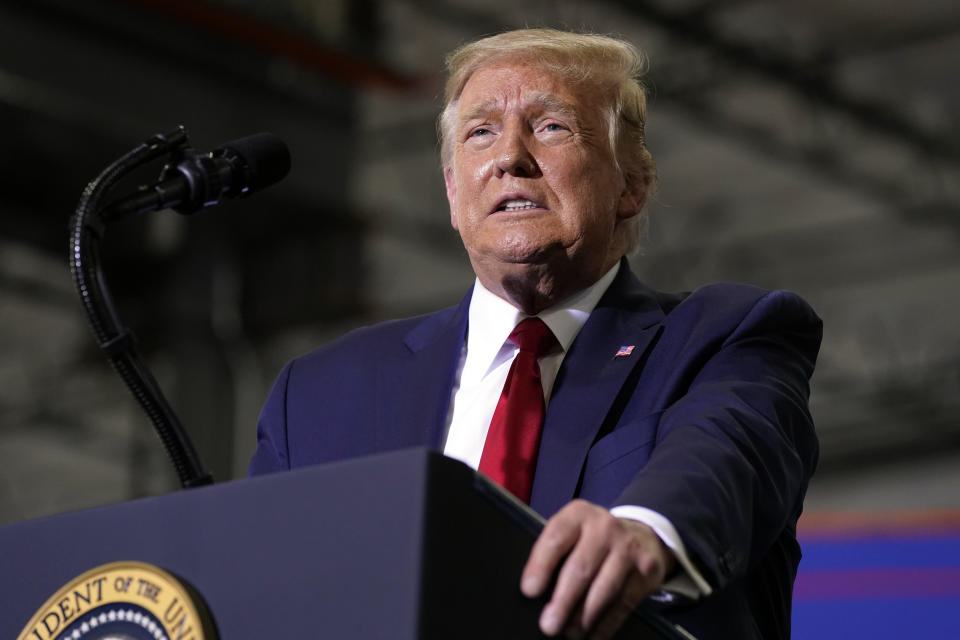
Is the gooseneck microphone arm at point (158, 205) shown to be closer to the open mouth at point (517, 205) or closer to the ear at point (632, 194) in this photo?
the open mouth at point (517, 205)

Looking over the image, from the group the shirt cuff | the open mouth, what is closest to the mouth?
the open mouth

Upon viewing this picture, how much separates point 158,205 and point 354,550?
0.62m

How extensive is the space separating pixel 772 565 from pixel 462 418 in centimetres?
35

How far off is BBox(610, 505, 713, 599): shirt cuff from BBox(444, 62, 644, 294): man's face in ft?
2.08

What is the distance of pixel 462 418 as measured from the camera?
1.56 metres

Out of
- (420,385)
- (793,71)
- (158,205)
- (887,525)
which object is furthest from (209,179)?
(793,71)

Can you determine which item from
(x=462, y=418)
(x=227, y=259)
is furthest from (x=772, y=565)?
(x=227, y=259)

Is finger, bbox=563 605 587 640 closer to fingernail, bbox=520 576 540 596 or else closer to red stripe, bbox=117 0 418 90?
fingernail, bbox=520 576 540 596

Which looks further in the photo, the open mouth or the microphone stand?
the open mouth

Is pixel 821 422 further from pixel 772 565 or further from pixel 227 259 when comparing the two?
pixel 772 565

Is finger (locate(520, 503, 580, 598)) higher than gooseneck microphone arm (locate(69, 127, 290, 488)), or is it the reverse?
gooseneck microphone arm (locate(69, 127, 290, 488))

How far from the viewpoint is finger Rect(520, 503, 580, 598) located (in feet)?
3.10

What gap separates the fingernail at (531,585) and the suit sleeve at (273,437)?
28.4 inches

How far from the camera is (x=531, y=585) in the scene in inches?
37.3
